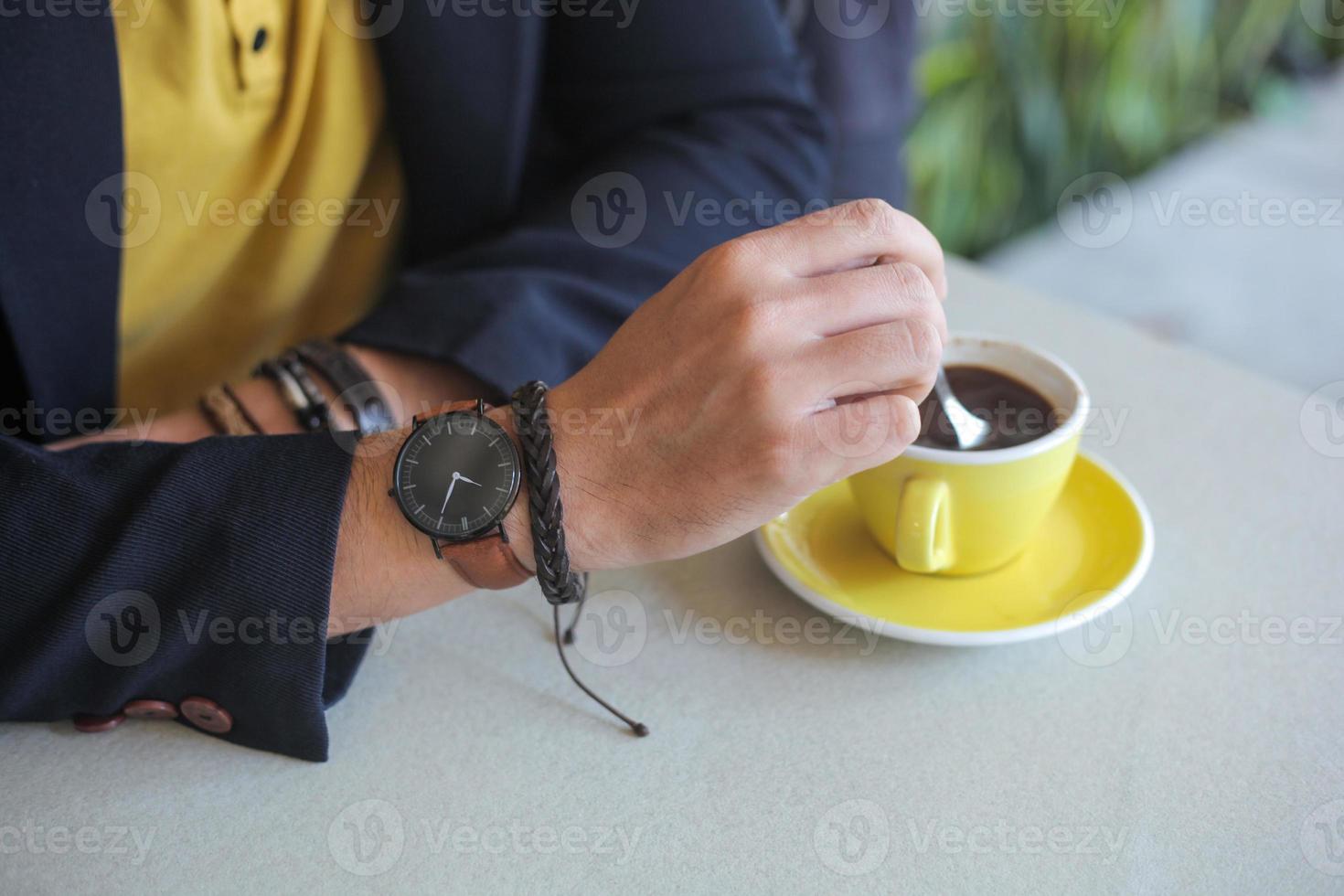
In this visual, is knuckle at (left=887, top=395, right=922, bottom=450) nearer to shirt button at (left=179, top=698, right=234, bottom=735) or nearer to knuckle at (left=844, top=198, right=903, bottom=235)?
knuckle at (left=844, top=198, right=903, bottom=235)

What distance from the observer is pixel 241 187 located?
102cm

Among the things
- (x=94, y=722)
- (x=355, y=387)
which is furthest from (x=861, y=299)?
(x=94, y=722)

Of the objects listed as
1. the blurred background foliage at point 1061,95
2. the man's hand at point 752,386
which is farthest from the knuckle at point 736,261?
the blurred background foliage at point 1061,95

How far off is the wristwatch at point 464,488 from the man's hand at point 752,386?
0.02m

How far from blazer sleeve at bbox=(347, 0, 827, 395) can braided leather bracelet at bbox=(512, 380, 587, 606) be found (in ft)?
0.65

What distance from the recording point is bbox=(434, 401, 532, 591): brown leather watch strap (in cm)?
68

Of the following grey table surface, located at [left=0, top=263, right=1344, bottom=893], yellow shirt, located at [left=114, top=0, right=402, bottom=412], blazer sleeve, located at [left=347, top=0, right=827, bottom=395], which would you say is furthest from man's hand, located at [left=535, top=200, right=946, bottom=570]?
yellow shirt, located at [left=114, top=0, right=402, bottom=412]

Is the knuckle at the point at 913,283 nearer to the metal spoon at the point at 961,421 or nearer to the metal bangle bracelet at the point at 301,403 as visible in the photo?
the metal spoon at the point at 961,421

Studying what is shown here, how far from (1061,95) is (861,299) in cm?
248

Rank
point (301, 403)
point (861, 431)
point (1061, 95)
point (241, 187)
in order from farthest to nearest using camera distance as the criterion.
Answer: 1. point (1061, 95)
2. point (241, 187)
3. point (301, 403)
4. point (861, 431)

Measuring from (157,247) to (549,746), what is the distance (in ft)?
2.06

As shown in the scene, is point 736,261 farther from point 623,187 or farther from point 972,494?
point 623,187

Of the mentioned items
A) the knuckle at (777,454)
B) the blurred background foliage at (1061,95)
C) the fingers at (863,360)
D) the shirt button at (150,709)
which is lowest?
the blurred background foliage at (1061,95)

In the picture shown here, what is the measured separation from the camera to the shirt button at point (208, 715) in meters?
0.68
